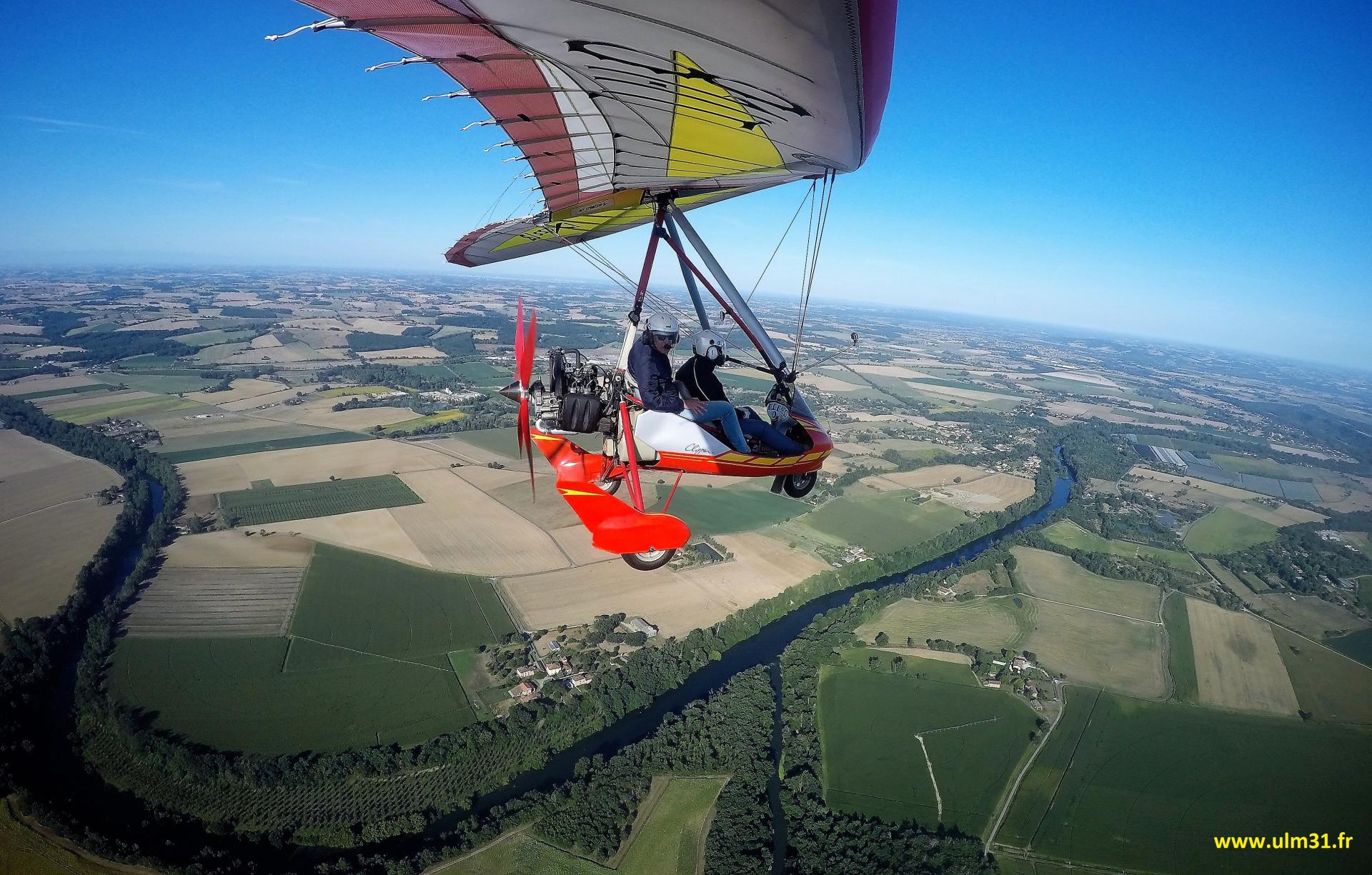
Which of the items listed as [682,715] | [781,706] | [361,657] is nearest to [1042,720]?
[781,706]

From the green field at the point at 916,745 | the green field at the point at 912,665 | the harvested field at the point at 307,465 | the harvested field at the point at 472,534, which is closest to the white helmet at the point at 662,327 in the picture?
the green field at the point at 916,745

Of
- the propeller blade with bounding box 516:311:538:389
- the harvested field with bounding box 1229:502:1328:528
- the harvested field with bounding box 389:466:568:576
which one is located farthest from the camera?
the harvested field with bounding box 1229:502:1328:528

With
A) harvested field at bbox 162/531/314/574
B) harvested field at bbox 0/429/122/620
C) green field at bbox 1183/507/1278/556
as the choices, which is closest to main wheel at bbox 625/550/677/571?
harvested field at bbox 162/531/314/574

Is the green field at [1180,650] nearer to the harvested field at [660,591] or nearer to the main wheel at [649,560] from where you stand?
the harvested field at [660,591]

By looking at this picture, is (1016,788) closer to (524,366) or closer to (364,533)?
(524,366)

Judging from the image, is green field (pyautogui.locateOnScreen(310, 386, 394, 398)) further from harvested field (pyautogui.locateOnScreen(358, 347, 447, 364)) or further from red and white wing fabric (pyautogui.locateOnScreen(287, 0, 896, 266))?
red and white wing fabric (pyautogui.locateOnScreen(287, 0, 896, 266))

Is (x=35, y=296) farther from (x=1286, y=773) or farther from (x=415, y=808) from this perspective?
(x=1286, y=773)

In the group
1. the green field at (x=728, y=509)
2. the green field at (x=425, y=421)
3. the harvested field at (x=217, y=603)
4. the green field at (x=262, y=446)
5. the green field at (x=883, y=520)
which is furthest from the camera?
the green field at (x=425, y=421)
